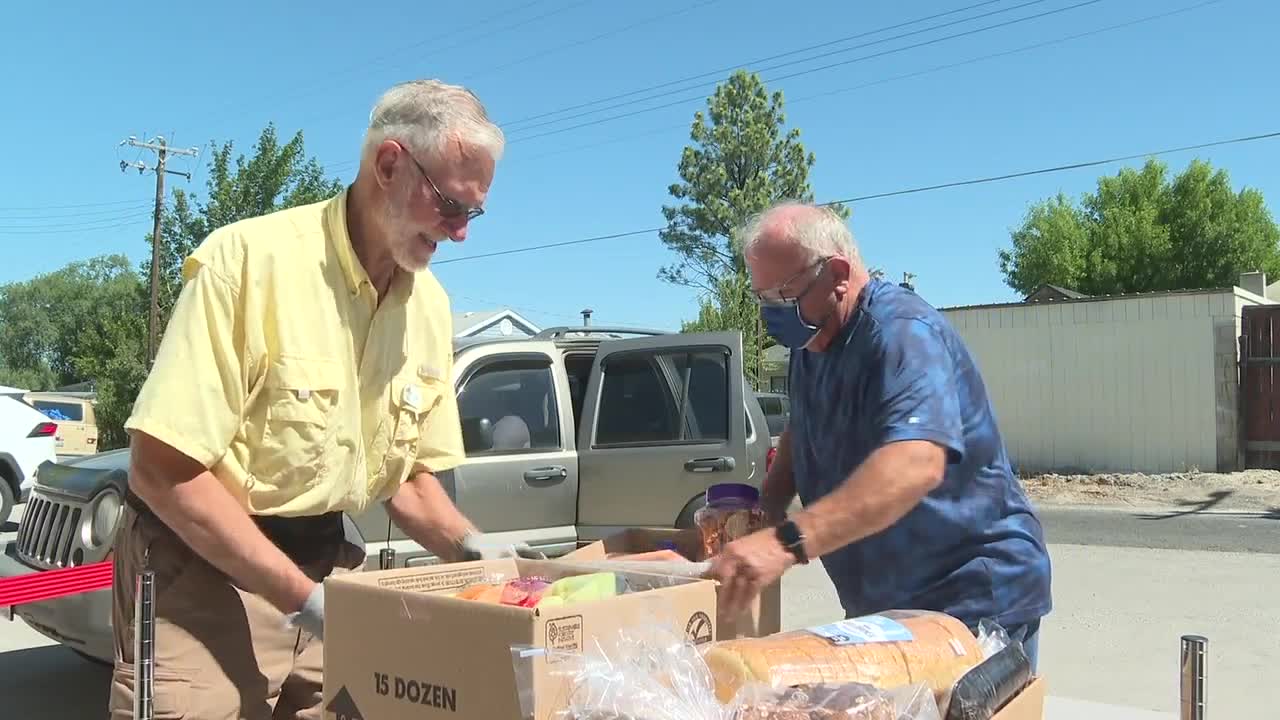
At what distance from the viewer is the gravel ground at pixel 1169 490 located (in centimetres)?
1548

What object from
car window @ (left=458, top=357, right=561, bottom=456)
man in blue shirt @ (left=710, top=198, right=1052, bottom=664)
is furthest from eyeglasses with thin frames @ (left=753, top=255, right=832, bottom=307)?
car window @ (left=458, top=357, right=561, bottom=456)

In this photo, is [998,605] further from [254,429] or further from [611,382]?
[611,382]

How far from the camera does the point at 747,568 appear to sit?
175 centimetres

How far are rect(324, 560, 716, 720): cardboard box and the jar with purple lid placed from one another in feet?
1.87

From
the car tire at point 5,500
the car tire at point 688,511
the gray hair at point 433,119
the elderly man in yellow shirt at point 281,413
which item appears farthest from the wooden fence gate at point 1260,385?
the gray hair at point 433,119

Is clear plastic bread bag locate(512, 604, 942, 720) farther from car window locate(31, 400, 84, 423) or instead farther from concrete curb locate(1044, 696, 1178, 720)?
car window locate(31, 400, 84, 423)

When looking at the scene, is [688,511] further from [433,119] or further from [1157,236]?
[1157,236]

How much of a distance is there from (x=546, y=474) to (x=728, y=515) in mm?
4168

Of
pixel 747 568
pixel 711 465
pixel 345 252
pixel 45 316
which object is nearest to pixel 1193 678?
pixel 747 568

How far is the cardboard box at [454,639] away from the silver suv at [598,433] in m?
4.27

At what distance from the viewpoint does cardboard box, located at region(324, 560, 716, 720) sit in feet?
4.42

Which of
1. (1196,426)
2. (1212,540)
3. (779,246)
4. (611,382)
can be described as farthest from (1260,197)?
(779,246)

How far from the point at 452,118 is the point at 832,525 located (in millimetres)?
1036

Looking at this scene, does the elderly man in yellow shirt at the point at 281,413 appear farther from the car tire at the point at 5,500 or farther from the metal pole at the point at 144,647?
the car tire at the point at 5,500
